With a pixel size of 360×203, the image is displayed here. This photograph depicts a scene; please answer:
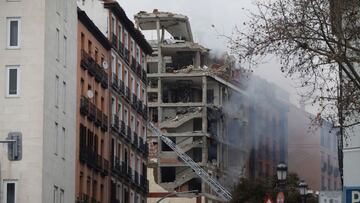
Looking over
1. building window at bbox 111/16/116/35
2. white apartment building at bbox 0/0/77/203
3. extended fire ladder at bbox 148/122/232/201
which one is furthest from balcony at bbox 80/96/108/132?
extended fire ladder at bbox 148/122/232/201

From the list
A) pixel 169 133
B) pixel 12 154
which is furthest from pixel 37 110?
pixel 169 133

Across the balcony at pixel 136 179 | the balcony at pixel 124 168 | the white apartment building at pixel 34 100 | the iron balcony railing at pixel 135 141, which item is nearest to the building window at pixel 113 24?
the balcony at pixel 124 168

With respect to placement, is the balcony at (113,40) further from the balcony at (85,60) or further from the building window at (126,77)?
the balcony at (85,60)

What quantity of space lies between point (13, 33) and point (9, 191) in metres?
9.42

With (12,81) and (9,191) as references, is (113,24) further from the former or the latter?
(9,191)

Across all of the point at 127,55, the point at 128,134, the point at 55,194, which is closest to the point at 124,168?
the point at 128,134

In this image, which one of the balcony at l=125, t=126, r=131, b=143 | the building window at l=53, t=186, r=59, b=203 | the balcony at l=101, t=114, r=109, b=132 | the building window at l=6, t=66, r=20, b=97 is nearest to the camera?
the building window at l=6, t=66, r=20, b=97

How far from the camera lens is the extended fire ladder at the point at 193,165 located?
131887 millimetres

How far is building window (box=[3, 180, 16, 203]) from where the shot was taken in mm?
65875

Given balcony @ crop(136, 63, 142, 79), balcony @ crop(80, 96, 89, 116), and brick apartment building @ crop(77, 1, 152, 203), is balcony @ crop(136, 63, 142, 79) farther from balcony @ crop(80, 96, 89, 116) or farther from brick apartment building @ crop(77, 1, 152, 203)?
balcony @ crop(80, 96, 89, 116)

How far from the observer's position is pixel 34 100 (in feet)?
→ 223

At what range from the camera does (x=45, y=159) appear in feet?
220

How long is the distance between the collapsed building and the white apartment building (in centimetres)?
6500

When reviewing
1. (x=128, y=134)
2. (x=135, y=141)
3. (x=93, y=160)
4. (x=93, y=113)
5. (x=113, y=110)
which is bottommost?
(x=93, y=160)
